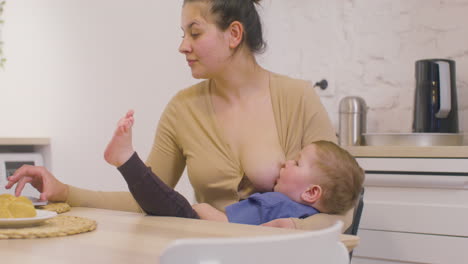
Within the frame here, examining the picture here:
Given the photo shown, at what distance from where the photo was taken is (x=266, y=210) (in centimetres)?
137

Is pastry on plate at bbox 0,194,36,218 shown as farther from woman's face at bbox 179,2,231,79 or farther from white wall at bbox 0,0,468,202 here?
white wall at bbox 0,0,468,202

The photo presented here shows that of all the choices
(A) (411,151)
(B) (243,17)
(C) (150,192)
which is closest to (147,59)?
(B) (243,17)

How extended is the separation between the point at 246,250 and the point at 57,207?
0.95m

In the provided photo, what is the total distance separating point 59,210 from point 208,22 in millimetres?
683

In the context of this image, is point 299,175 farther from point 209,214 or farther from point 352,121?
point 352,121

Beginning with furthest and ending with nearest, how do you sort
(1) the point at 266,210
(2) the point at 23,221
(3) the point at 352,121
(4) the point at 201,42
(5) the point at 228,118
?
(3) the point at 352,121, (5) the point at 228,118, (4) the point at 201,42, (1) the point at 266,210, (2) the point at 23,221

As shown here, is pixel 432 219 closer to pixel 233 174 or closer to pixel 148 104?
pixel 233 174

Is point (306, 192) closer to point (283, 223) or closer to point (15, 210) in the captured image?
point (283, 223)

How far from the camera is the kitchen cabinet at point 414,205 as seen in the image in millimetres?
2135

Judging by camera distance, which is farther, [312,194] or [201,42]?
[201,42]

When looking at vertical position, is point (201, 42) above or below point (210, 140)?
above

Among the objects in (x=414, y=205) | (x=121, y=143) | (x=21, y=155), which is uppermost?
(x=121, y=143)

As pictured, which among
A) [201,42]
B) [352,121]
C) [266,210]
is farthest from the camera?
[352,121]

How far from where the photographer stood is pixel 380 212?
89.7 inches
